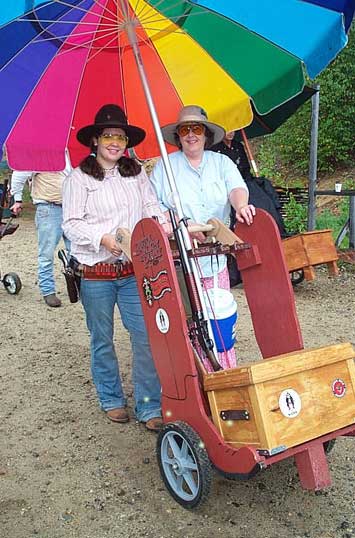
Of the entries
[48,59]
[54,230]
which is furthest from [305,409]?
[54,230]

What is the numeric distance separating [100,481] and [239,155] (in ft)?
11.9

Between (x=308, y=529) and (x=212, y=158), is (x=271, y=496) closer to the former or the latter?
(x=308, y=529)

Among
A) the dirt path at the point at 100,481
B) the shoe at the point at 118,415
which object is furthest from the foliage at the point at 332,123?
the shoe at the point at 118,415

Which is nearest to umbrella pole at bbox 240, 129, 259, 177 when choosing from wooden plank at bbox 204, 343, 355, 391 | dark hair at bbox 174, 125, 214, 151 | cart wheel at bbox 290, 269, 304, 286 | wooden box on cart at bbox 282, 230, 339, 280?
wooden box on cart at bbox 282, 230, 339, 280

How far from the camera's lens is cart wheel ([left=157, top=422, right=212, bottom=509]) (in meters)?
2.59

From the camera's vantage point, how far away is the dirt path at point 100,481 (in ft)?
8.84

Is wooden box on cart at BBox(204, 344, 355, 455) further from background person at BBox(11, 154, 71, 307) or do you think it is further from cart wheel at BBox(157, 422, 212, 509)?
background person at BBox(11, 154, 71, 307)

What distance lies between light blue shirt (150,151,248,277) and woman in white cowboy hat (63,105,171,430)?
13 cm

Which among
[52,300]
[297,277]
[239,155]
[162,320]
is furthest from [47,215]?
[162,320]

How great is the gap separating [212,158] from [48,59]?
1.10 m

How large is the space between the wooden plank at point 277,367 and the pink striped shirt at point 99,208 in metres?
1.09

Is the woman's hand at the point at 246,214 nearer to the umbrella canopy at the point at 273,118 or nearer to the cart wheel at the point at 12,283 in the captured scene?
the umbrella canopy at the point at 273,118

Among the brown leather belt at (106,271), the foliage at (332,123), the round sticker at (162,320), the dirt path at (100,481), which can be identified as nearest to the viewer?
the dirt path at (100,481)

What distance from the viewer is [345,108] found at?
1377cm
